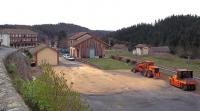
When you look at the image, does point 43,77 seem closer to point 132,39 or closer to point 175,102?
point 175,102

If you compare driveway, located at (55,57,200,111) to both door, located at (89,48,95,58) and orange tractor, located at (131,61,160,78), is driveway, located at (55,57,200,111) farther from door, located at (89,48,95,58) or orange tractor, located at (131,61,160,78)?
door, located at (89,48,95,58)

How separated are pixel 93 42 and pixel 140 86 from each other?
118ft

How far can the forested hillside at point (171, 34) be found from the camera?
91.0 meters

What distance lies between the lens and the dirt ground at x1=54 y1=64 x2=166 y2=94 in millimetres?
35219

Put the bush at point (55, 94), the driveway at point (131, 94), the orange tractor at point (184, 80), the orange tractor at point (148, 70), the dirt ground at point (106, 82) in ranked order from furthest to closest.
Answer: the orange tractor at point (148, 70) → the dirt ground at point (106, 82) → the orange tractor at point (184, 80) → the driveway at point (131, 94) → the bush at point (55, 94)

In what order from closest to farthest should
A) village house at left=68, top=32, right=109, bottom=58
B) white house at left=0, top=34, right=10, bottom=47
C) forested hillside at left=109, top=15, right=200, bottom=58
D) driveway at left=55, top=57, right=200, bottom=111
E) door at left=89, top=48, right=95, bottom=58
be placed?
driveway at left=55, top=57, right=200, bottom=111
village house at left=68, top=32, right=109, bottom=58
door at left=89, top=48, right=95, bottom=58
forested hillside at left=109, top=15, right=200, bottom=58
white house at left=0, top=34, right=10, bottom=47

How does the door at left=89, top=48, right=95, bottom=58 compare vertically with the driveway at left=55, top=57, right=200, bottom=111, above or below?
above

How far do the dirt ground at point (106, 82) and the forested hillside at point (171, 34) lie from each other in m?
39.9

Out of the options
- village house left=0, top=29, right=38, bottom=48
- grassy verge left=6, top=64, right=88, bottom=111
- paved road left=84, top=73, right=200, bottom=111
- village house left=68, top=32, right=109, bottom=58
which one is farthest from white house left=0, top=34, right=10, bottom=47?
grassy verge left=6, top=64, right=88, bottom=111

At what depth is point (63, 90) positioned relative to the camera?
10.8 m

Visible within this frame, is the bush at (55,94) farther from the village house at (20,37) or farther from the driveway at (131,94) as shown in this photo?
the village house at (20,37)

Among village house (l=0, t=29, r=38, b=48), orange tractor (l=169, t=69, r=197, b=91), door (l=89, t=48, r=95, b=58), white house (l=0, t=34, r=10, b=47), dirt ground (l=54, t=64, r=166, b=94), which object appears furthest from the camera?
village house (l=0, t=29, r=38, b=48)

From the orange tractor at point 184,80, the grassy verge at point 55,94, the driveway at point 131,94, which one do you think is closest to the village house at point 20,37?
the driveway at point 131,94

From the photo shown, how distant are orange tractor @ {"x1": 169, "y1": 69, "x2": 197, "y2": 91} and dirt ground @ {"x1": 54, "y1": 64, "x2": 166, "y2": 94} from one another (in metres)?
1.63
